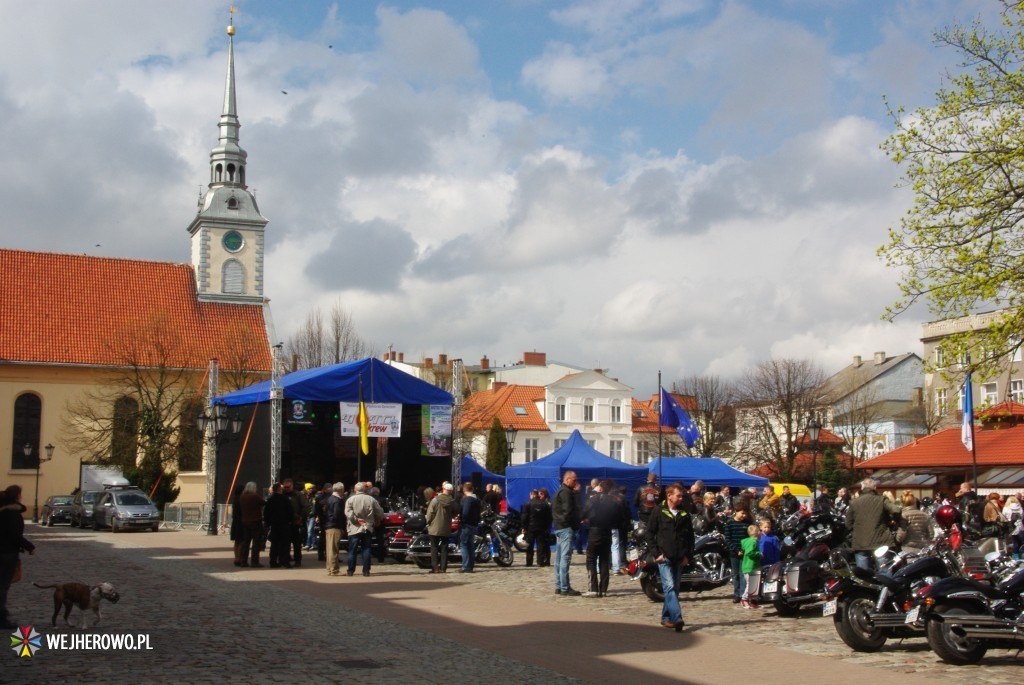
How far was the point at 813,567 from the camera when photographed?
1480 cm

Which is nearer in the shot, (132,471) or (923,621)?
(923,621)

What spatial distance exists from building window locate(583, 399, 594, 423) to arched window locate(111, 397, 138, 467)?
39357 mm

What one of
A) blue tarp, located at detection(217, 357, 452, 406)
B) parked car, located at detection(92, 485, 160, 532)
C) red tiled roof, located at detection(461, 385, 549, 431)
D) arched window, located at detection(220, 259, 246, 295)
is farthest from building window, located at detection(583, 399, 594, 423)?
blue tarp, located at detection(217, 357, 452, 406)

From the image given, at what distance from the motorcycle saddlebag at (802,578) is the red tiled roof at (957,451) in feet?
88.2

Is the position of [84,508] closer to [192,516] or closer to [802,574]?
[192,516]

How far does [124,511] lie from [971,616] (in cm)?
3272

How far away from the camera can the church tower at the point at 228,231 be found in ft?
220

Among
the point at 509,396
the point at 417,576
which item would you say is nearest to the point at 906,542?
the point at 417,576

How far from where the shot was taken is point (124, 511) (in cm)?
3838

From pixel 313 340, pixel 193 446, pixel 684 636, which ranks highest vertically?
pixel 313 340

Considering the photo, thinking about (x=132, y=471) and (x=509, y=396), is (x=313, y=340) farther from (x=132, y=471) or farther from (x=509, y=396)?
(x=509, y=396)

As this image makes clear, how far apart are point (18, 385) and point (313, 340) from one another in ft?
51.5

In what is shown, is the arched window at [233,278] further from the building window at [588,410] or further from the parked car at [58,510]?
the building window at [588,410]

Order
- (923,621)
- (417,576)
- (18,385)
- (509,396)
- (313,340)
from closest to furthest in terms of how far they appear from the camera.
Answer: (923,621) < (417,576) < (18,385) < (313,340) < (509,396)
